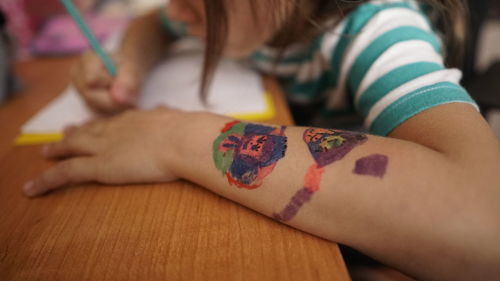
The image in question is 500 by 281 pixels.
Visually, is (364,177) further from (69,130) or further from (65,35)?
(65,35)

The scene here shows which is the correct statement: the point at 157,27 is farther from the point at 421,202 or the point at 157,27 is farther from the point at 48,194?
the point at 421,202

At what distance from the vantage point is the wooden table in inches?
11.6

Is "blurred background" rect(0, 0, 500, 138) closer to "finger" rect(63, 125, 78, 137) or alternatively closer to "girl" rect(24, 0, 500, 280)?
"girl" rect(24, 0, 500, 280)

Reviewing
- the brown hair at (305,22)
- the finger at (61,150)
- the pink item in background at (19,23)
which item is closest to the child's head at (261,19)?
the brown hair at (305,22)

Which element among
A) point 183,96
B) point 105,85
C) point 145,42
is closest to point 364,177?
point 183,96

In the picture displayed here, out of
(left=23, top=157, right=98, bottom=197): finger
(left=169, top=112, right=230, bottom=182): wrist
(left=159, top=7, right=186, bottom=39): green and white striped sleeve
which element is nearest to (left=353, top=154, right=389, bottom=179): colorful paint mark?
(left=169, top=112, right=230, bottom=182): wrist

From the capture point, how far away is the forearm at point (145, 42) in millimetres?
703

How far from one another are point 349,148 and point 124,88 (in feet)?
1.44

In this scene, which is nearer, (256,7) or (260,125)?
(260,125)

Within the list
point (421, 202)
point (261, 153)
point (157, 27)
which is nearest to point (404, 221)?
point (421, 202)

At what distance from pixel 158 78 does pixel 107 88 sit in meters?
0.13

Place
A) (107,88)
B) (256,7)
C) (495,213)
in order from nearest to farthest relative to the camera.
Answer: (495,213), (256,7), (107,88)

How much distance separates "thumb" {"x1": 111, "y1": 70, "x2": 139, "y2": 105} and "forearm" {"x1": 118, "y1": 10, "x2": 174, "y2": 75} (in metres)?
0.06

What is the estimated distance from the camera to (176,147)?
1.34ft
